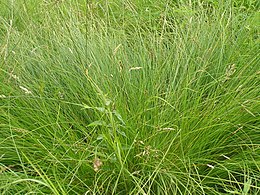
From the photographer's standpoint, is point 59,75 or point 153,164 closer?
point 153,164

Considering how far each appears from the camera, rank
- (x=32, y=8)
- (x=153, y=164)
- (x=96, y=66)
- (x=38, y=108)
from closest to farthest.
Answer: (x=153, y=164) < (x=38, y=108) < (x=96, y=66) < (x=32, y=8)

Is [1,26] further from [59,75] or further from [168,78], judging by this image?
[168,78]

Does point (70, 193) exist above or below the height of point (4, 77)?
below

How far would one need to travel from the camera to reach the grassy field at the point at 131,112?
4.90 feet

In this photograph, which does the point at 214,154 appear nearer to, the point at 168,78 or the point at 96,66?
the point at 168,78

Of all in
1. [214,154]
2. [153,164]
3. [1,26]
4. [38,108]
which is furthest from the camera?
[1,26]

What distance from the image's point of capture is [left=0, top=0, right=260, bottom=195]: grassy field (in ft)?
4.90

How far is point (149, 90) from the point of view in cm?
186

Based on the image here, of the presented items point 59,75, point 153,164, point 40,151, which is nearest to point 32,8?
point 59,75

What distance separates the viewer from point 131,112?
1.71 m

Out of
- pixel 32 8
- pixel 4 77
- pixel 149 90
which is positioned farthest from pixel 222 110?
pixel 32 8

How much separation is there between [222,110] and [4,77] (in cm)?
90

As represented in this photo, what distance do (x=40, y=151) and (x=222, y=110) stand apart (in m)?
0.70

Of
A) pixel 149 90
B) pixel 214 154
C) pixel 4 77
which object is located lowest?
pixel 214 154
